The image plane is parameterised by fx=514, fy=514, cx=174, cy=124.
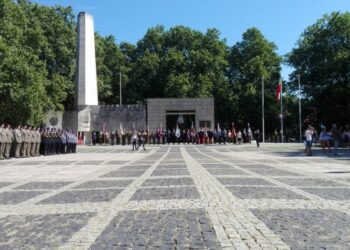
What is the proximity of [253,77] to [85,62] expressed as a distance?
86.3 feet

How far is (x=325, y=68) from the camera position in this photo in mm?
56875

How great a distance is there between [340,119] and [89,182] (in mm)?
47114

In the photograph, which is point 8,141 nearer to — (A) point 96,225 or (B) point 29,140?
(B) point 29,140

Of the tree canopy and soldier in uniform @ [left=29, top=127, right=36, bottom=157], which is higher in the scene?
the tree canopy

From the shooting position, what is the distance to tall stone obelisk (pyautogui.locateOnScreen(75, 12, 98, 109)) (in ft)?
166

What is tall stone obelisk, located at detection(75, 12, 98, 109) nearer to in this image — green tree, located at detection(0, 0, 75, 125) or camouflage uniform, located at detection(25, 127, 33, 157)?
green tree, located at detection(0, 0, 75, 125)

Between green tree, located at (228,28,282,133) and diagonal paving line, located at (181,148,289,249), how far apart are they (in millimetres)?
57804

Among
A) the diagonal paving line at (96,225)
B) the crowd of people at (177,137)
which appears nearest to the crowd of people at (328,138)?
the crowd of people at (177,137)

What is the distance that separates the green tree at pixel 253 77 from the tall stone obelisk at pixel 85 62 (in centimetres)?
2313

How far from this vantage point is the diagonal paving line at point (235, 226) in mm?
5539

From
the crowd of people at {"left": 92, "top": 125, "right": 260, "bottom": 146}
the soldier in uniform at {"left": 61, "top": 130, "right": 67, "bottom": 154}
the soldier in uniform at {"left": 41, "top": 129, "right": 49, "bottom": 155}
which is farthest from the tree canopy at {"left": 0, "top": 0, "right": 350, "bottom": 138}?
the soldier in uniform at {"left": 41, "top": 129, "right": 49, "bottom": 155}

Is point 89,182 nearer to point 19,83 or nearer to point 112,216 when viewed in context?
point 112,216

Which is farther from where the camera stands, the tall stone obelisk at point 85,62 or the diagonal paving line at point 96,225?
the tall stone obelisk at point 85,62

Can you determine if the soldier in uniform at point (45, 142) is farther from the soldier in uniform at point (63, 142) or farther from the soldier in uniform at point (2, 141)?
the soldier in uniform at point (2, 141)
